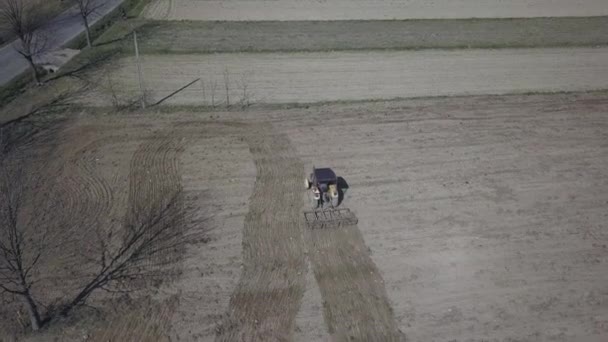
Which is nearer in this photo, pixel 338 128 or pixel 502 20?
pixel 338 128

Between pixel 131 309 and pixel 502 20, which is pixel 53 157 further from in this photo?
pixel 502 20

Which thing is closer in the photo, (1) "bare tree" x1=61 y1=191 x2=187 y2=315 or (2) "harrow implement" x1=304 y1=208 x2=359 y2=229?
(1) "bare tree" x1=61 y1=191 x2=187 y2=315

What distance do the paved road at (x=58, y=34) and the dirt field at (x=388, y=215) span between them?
385 inches

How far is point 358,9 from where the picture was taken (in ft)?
149

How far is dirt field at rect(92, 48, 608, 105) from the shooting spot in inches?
1232

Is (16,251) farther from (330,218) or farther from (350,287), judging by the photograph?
(330,218)

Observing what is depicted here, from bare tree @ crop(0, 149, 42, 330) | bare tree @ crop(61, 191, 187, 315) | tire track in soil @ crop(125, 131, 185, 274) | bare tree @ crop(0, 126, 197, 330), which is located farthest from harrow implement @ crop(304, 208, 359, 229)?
bare tree @ crop(0, 149, 42, 330)

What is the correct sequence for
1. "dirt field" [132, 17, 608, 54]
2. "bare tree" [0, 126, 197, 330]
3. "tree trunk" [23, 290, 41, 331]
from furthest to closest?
"dirt field" [132, 17, 608, 54], "bare tree" [0, 126, 197, 330], "tree trunk" [23, 290, 41, 331]

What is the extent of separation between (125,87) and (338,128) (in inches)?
547

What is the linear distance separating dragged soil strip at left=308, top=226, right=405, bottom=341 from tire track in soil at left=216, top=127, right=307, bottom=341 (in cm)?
78

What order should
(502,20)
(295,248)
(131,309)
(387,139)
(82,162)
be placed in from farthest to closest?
(502,20) < (387,139) < (82,162) < (295,248) < (131,309)

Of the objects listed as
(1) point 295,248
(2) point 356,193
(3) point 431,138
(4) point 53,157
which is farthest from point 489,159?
(4) point 53,157

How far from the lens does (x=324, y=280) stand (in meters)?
18.2

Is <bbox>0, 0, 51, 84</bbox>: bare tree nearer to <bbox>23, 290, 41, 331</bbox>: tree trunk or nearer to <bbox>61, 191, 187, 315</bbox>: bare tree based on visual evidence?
<bbox>61, 191, 187, 315</bbox>: bare tree
